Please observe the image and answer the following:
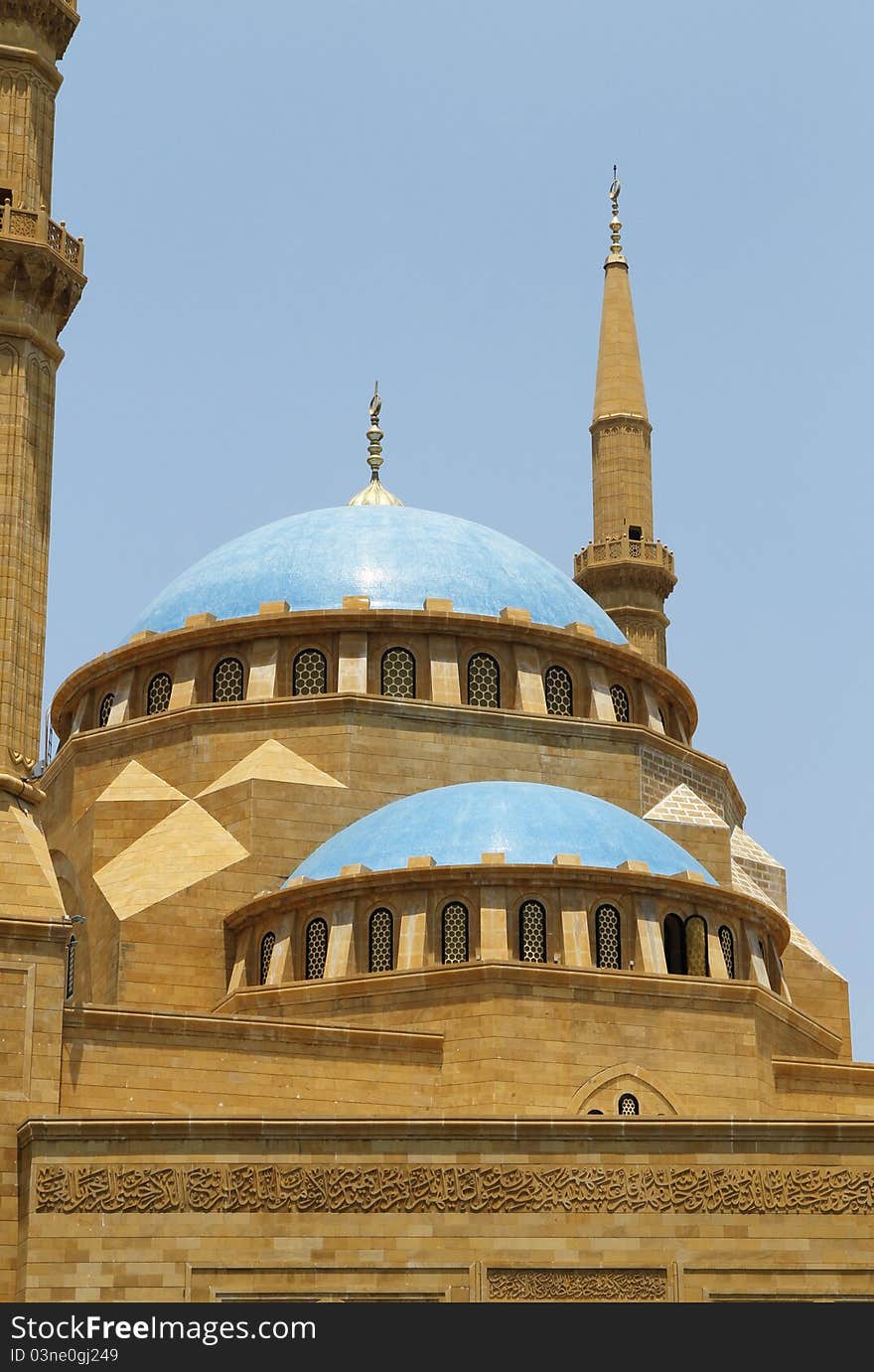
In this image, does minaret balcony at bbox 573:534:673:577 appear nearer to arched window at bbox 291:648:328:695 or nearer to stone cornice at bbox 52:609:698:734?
stone cornice at bbox 52:609:698:734

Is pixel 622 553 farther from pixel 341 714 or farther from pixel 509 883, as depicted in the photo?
pixel 509 883

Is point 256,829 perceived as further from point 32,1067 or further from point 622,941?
point 32,1067

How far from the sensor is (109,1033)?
23359 millimetres

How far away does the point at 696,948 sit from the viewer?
1052 inches

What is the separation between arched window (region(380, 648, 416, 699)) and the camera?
31.2 m

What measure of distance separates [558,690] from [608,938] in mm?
6569

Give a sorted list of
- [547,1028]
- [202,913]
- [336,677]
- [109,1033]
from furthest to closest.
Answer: [336,677] < [202,913] < [547,1028] < [109,1033]

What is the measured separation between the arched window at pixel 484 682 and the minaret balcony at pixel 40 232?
8462 millimetres

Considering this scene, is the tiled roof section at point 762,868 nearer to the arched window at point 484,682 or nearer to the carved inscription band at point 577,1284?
the arched window at point 484,682

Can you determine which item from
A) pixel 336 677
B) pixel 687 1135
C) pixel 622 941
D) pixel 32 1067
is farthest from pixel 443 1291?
pixel 336 677

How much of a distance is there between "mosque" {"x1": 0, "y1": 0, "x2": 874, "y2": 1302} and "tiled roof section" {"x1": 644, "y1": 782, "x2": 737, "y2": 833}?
0.06 metres

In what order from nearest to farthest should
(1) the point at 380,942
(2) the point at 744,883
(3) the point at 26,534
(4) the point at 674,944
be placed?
(3) the point at 26,534, (1) the point at 380,942, (4) the point at 674,944, (2) the point at 744,883

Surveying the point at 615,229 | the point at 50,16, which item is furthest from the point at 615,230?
the point at 50,16
